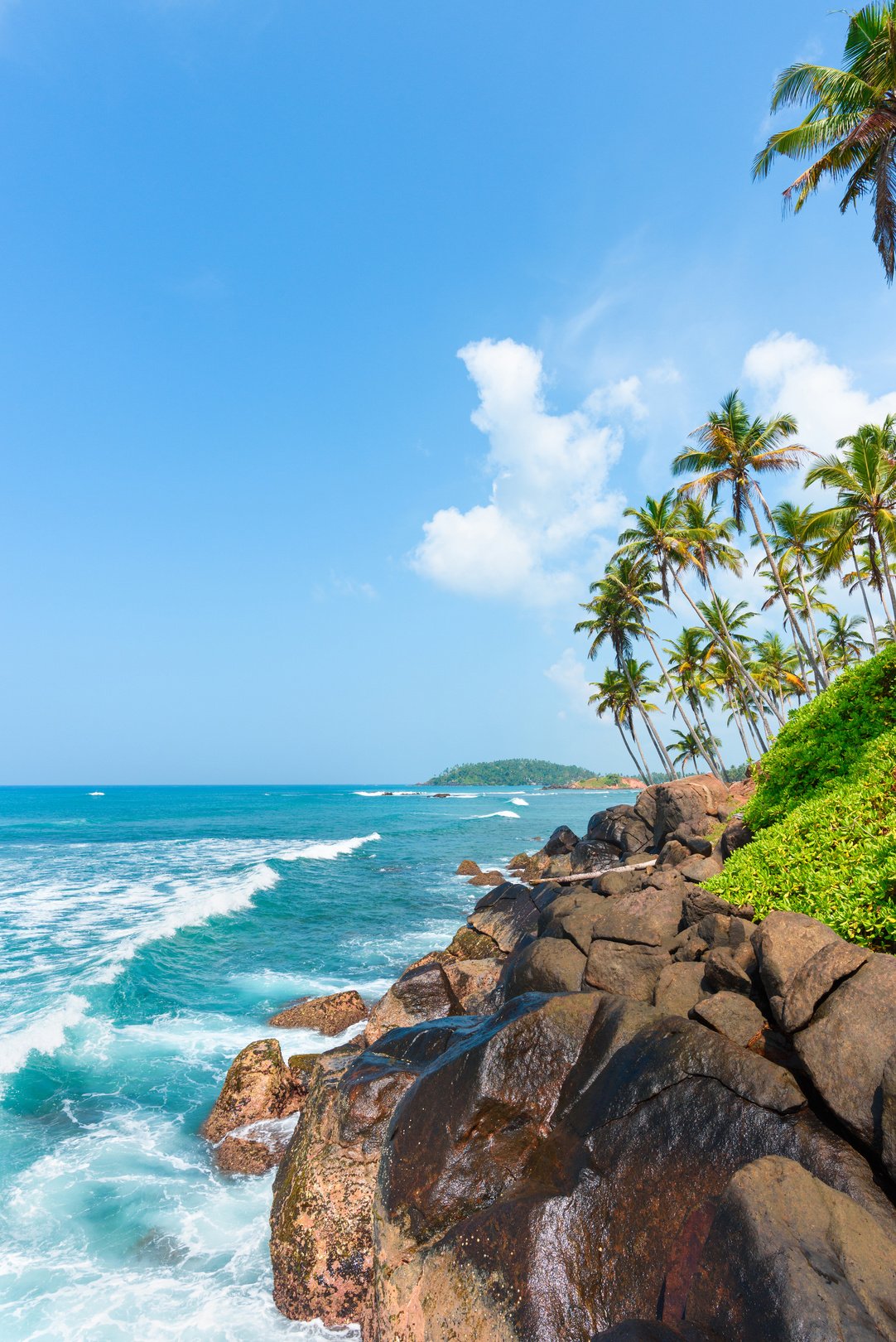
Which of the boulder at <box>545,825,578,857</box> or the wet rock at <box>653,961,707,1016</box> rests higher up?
the wet rock at <box>653,961,707,1016</box>

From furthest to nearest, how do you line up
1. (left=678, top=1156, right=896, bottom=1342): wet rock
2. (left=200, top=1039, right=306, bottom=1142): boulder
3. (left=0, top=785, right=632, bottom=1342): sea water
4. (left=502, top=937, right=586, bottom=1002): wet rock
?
1. (left=200, top=1039, right=306, bottom=1142): boulder
2. (left=502, top=937, right=586, bottom=1002): wet rock
3. (left=0, top=785, right=632, bottom=1342): sea water
4. (left=678, top=1156, right=896, bottom=1342): wet rock

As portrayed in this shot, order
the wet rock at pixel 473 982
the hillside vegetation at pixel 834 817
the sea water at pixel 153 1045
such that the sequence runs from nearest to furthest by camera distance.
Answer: the hillside vegetation at pixel 834 817 < the sea water at pixel 153 1045 < the wet rock at pixel 473 982

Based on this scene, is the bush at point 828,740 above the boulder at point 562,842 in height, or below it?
above

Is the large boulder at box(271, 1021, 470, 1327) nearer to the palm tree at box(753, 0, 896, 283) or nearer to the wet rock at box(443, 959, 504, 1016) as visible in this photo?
the wet rock at box(443, 959, 504, 1016)

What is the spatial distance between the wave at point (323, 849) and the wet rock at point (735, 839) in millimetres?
34267

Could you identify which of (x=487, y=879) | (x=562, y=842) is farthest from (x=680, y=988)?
(x=487, y=879)

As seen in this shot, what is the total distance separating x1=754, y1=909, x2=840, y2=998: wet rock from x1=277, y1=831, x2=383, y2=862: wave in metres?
38.8

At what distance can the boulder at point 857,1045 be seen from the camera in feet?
14.9

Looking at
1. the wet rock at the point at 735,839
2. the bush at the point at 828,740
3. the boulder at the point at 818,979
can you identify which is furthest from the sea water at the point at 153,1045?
the bush at the point at 828,740

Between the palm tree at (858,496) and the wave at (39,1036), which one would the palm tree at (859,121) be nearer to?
the palm tree at (858,496)

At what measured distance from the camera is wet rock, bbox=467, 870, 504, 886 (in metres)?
32.8

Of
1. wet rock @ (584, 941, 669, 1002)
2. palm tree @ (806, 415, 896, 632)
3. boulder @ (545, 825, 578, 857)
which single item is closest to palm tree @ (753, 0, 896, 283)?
palm tree @ (806, 415, 896, 632)

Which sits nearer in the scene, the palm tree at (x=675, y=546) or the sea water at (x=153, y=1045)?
the sea water at (x=153, y=1045)

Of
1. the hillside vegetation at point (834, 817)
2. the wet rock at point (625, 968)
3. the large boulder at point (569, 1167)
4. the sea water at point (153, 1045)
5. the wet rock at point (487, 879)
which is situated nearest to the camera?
the large boulder at point (569, 1167)
